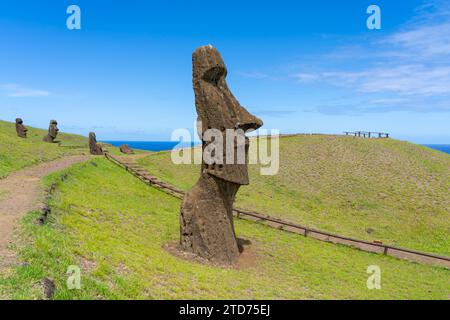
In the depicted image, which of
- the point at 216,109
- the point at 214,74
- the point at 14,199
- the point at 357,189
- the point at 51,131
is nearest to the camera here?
the point at 216,109

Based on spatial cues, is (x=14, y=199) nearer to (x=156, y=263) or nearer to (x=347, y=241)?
(x=156, y=263)

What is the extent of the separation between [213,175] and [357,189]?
24.5 m

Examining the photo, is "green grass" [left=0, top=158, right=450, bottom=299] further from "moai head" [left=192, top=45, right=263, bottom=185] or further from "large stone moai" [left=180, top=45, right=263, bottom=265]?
"moai head" [left=192, top=45, right=263, bottom=185]

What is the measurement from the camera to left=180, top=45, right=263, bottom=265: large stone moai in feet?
46.3

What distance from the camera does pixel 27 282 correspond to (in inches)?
288

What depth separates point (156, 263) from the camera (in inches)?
459

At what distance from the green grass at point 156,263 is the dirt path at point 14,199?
1.45ft

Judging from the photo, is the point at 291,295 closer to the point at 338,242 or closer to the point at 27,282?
the point at 27,282

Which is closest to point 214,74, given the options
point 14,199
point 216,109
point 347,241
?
point 216,109

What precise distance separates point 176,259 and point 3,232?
6.43 meters

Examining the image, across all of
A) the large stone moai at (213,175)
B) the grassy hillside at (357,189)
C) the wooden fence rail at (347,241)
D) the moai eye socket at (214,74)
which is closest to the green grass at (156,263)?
the wooden fence rail at (347,241)

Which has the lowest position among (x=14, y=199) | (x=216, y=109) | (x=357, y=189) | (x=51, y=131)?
(x=357, y=189)

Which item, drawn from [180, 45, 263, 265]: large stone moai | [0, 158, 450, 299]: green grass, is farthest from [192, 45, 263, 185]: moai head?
[0, 158, 450, 299]: green grass
